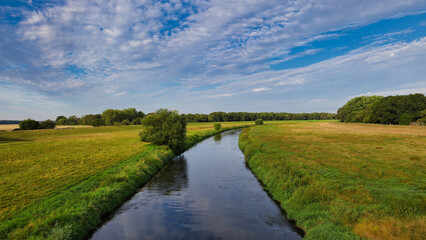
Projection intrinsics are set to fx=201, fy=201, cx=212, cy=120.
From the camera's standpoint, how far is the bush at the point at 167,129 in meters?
38.3

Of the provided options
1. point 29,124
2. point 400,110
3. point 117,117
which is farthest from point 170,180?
point 117,117

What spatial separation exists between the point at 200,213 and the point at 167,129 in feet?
83.3

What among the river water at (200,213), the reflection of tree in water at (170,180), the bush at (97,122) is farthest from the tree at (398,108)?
the bush at (97,122)

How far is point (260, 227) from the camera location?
12.7 metres

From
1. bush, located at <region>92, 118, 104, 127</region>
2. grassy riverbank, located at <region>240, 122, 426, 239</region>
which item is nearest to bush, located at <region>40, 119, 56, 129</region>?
bush, located at <region>92, 118, 104, 127</region>

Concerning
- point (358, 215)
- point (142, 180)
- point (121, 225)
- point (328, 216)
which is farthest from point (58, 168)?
point (358, 215)

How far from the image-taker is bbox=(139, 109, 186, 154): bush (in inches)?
1510

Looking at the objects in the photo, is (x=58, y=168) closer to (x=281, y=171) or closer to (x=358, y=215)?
(x=281, y=171)

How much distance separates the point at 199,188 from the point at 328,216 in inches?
475

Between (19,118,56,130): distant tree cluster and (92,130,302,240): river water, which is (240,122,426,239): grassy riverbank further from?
(19,118,56,130): distant tree cluster

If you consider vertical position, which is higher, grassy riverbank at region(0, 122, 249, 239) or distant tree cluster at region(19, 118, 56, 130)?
distant tree cluster at region(19, 118, 56, 130)

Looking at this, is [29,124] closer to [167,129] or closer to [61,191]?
[167,129]

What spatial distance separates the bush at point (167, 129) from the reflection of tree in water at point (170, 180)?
27.9ft

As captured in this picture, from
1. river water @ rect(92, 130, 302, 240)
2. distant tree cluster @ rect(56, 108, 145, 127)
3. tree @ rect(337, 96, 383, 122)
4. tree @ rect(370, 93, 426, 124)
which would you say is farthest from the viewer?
distant tree cluster @ rect(56, 108, 145, 127)
